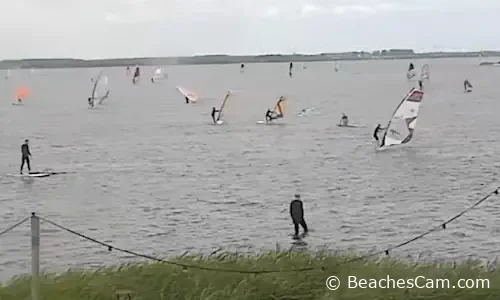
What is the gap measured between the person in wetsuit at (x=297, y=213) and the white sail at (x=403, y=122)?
22.8 m

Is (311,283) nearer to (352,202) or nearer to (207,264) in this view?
(207,264)

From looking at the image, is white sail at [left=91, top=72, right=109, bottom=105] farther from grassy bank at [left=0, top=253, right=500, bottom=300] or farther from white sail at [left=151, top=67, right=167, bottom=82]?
white sail at [left=151, top=67, right=167, bottom=82]

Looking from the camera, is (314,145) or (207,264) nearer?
(207,264)

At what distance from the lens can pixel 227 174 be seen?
35.1 meters

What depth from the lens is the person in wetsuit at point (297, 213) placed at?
68.7 ft

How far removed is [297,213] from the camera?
845 inches

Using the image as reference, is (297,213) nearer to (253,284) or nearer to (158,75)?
(253,284)

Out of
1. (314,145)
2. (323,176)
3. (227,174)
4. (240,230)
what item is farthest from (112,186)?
(314,145)

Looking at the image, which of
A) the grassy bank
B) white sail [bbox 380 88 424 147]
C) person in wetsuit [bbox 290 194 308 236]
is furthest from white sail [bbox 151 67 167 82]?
Answer: the grassy bank

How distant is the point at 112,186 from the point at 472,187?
13877 mm

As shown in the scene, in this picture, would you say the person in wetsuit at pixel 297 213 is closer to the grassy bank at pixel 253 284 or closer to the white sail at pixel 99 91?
the grassy bank at pixel 253 284

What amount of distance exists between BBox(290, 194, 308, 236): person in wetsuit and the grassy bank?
8662 millimetres

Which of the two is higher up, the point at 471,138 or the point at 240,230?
the point at 471,138

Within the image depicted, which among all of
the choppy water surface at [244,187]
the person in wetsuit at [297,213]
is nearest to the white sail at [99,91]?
the choppy water surface at [244,187]
